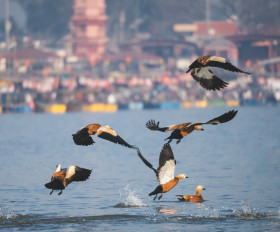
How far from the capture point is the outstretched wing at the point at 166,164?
25.2 metres

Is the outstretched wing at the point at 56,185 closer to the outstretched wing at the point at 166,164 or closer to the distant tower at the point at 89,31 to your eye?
the outstretched wing at the point at 166,164

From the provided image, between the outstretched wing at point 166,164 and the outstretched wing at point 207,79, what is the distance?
87.7 inches

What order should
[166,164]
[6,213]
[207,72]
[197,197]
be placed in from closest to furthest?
[207,72] → [166,164] → [6,213] → [197,197]

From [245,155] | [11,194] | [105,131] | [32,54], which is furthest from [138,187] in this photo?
[32,54]

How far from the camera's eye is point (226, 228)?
25250mm

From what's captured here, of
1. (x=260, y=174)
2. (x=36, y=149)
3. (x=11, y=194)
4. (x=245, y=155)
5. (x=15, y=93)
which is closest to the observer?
(x=11, y=194)

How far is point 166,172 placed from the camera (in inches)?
1011

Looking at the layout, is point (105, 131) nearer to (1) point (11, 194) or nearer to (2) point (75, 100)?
(1) point (11, 194)

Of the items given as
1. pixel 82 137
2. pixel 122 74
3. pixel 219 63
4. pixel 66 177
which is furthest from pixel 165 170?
pixel 122 74

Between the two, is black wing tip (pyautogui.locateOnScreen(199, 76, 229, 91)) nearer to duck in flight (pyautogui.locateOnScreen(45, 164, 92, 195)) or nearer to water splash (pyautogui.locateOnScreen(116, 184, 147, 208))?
duck in flight (pyautogui.locateOnScreen(45, 164, 92, 195))

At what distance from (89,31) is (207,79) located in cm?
15887

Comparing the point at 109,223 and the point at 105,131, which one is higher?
the point at 105,131

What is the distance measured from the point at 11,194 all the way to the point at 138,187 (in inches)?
178

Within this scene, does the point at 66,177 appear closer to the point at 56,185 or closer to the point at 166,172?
the point at 56,185
